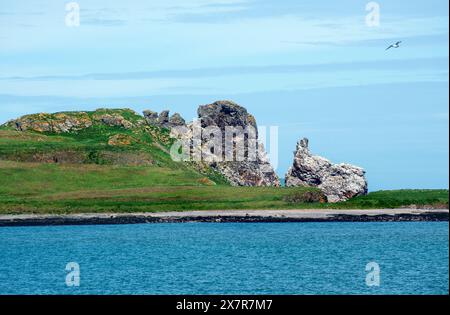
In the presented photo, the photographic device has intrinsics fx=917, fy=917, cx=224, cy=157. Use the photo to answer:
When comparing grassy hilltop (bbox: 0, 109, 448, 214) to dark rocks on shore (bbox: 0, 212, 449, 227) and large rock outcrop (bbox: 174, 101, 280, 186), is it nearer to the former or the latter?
large rock outcrop (bbox: 174, 101, 280, 186)

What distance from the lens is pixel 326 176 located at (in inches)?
6442

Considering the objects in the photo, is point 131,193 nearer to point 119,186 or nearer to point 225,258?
point 119,186

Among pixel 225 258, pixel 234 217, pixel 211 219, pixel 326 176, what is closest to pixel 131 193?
pixel 211 219

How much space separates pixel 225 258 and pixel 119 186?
73110mm

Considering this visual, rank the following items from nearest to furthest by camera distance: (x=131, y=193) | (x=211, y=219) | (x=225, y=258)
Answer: (x=225, y=258)
(x=211, y=219)
(x=131, y=193)

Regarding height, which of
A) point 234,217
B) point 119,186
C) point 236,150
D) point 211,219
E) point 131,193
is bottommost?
point 211,219

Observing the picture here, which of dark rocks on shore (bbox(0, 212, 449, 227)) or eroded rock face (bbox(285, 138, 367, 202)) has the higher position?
eroded rock face (bbox(285, 138, 367, 202))

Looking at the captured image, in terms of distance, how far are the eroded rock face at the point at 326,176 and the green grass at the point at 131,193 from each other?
3731 millimetres

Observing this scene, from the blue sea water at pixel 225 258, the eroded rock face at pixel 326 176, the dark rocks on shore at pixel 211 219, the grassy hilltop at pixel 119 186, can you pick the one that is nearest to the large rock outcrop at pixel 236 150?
the grassy hilltop at pixel 119 186

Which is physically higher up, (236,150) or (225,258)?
(236,150)

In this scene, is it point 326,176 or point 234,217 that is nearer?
point 234,217

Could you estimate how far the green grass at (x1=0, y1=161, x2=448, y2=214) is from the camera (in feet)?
463

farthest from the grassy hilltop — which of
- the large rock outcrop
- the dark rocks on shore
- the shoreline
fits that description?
the dark rocks on shore
